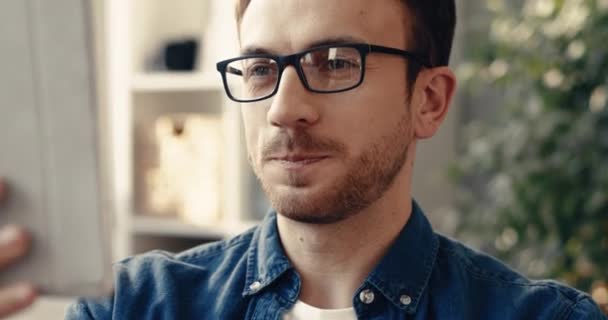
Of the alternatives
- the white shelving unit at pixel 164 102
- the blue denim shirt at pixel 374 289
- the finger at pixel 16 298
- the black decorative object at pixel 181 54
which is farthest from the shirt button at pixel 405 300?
the black decorative object at pixel 181 54

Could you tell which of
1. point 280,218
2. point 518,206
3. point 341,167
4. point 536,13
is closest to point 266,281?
point 280,218

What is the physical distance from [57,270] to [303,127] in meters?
0.49

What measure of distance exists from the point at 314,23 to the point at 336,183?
223 millimetres

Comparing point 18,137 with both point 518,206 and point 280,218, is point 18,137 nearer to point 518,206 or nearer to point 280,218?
point 280,218

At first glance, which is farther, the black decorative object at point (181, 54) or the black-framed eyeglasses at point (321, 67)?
the black decorative object at point (181, 54)

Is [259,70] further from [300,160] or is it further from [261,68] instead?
[300,160]

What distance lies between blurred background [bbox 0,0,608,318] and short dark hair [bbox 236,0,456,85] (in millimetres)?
451

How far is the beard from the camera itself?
0.96m

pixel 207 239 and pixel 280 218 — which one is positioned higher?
pixel 280 218

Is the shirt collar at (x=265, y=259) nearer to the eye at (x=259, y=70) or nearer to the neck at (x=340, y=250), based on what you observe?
the neck at (x=340, y=250)

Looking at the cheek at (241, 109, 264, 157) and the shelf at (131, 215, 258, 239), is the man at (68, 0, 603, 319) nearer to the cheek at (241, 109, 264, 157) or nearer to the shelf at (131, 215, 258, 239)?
the cheek at (241, 109, 264, 157)

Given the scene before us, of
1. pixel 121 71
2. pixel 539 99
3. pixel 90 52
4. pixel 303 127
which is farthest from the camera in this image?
pixel 121 71

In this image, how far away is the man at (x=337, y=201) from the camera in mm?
967

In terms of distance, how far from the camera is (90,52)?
0.48m
